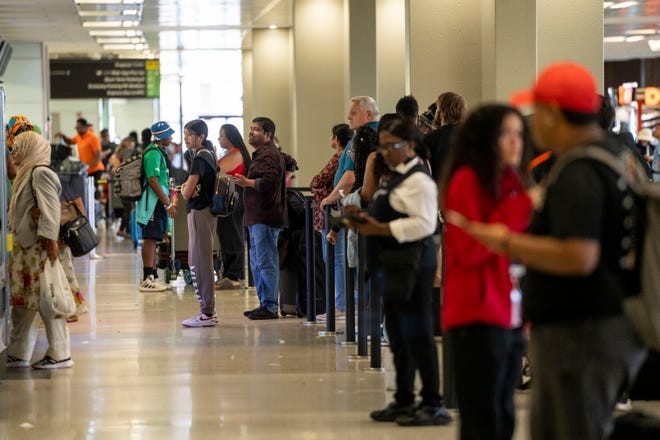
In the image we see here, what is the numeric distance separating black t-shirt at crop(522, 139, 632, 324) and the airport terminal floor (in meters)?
2.59

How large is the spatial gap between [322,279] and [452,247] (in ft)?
21.6

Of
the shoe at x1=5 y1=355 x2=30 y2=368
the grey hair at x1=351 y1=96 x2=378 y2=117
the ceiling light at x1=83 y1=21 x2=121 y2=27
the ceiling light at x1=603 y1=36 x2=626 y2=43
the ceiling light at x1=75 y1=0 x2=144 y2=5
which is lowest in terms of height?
the shoe at x1=5 y1=355 x2=30 y2=368

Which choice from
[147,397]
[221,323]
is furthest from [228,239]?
[147,397]

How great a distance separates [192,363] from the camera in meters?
8.55

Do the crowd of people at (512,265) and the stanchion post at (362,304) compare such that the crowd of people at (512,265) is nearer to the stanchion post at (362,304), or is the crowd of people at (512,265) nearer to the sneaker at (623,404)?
the sneaker at (623,404)

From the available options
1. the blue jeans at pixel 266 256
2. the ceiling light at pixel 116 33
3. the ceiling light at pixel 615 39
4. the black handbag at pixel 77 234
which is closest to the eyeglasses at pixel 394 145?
the black handbag at pixel 77 234

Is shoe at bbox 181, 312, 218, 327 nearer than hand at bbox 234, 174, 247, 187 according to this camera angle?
No

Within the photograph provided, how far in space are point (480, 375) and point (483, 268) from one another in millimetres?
386

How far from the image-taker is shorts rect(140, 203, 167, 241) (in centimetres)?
1345

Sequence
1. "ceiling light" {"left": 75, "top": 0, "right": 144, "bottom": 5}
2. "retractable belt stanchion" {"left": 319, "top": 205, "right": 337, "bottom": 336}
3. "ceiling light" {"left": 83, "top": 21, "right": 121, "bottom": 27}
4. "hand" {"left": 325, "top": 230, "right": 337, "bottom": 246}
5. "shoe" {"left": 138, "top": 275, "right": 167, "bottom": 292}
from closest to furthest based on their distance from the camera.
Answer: "hand" {"left": 325, "top": 230, "right": 337, "bottom": 246}
"retractable belt stanchion" {"left": 319, "top": 205, "right": 337, "bottom": 336}
"shoe" {"left": 138, "top": 275, "right": 167, "bottom": 292}
"ceiling light" {"left": 75, "top": 0, "right": 144, "bottom": 5}
"ceiling light" {"left": 83, "top": 21, "right": 121, "bottom": 27}

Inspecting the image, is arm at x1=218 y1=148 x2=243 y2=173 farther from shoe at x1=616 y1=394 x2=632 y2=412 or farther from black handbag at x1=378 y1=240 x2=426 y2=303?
shoe at x1=616 y1=394 x2=632 y2=412

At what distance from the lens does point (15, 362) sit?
8461mm

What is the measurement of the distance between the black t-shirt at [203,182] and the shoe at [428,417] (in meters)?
4.30

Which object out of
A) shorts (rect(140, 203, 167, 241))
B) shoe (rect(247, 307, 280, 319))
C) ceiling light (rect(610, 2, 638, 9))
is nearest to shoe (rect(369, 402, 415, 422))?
shoe (rect(247, 307, 280, 319))
